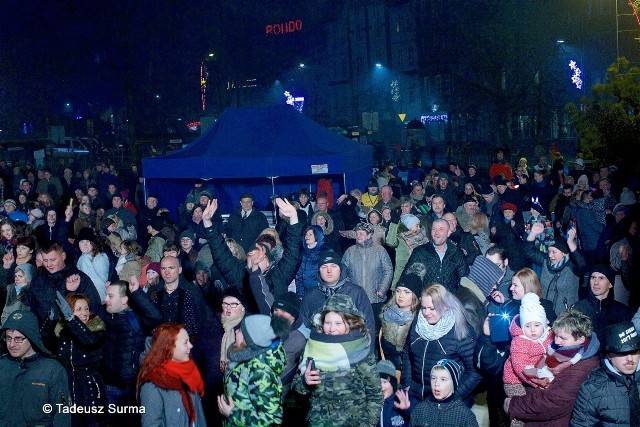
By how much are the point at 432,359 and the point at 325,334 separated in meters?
1.09

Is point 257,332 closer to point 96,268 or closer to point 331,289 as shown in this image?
point 331,289

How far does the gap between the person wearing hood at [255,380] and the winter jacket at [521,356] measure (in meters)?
1.78

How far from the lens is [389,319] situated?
6.07 m

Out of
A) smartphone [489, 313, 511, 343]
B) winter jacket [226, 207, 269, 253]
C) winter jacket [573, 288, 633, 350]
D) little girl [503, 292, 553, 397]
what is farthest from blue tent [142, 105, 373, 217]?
little girl [503, 292, 553, 397]

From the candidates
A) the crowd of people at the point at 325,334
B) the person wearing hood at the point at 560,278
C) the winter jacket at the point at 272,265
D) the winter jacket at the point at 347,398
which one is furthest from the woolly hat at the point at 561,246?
the winter jacket at the point at 347,398

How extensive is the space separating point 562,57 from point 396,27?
25.9 meters

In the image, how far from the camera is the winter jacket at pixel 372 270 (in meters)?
8.36

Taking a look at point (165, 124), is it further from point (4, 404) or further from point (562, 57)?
point (4, 404)

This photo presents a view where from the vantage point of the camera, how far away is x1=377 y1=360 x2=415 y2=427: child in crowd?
16.3 ft

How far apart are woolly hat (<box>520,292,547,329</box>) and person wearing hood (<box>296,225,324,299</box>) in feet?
9.55

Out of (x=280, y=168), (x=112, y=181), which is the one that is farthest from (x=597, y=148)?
(x=112, y=181)

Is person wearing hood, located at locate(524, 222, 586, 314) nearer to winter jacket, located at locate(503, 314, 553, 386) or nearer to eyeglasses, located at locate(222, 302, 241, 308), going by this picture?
winter jacket, located at locate(503, 314, 553, 386)

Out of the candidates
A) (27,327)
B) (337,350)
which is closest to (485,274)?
(337,350)

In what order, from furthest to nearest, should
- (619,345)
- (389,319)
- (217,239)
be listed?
(217,239)
(389,319)
(619,345)
